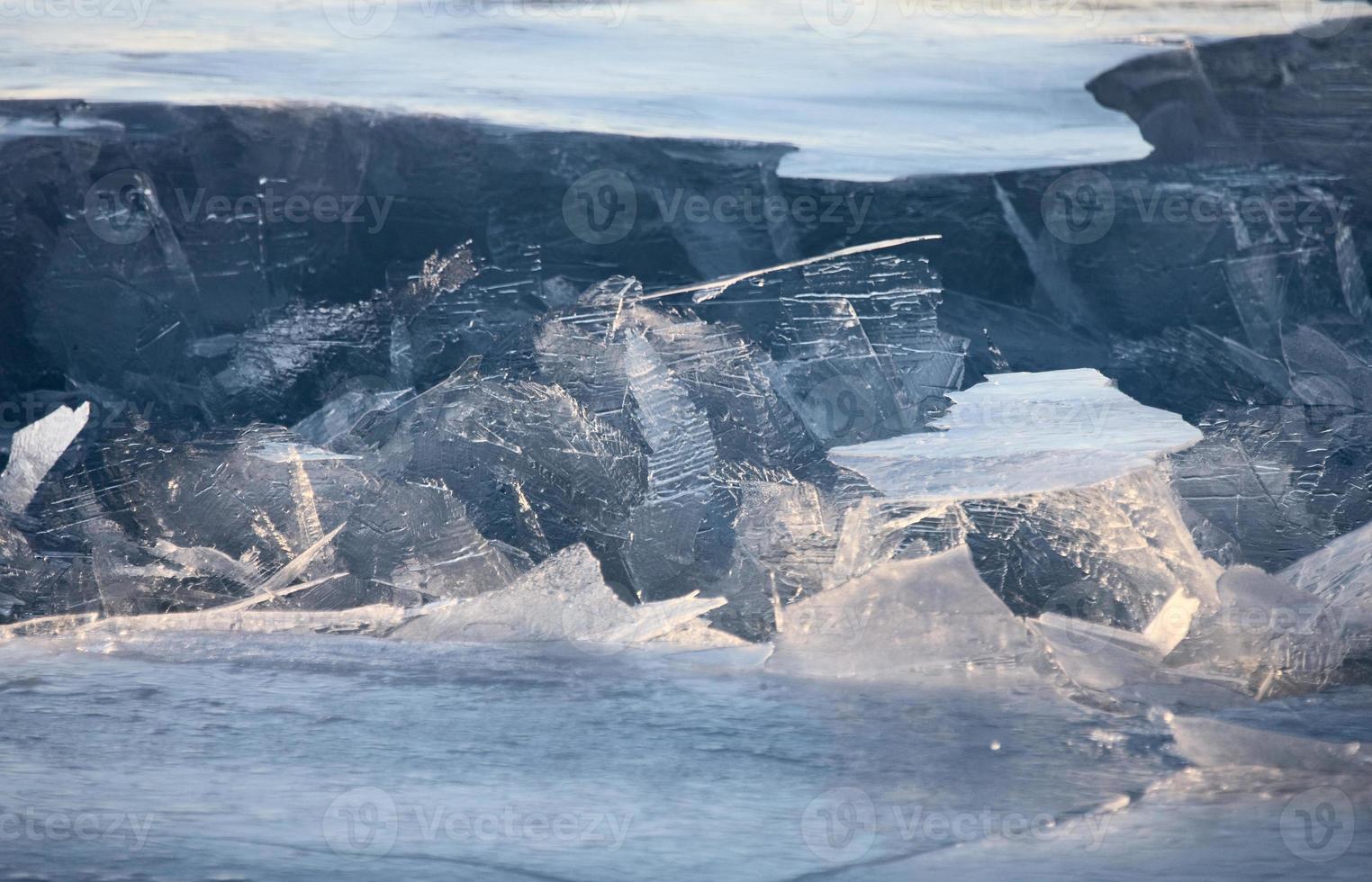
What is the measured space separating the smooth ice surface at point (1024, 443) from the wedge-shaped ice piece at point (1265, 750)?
1.66ft

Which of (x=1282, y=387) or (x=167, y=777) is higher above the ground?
(x=1282, y=387)

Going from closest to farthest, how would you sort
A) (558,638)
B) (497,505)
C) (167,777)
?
(167,777) → (558,638) → (497,505)

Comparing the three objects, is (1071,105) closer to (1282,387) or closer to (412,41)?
(1282,387)

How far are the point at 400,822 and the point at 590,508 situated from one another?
807 millimetres

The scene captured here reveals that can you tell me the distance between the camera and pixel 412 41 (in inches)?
82.1

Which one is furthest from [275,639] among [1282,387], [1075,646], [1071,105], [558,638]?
[1282,387]
